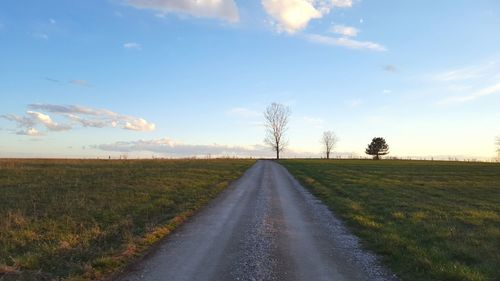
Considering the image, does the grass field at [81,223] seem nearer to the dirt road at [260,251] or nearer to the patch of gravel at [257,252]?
the dirt road at [260,251]

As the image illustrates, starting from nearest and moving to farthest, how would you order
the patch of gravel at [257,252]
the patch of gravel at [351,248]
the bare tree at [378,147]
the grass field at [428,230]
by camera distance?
the patch of gravel at [257,252]
the patch of gravel at [351,248]
the grass field at [428,230]
the bare tree at [378,147]

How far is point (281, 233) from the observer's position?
45.6ft

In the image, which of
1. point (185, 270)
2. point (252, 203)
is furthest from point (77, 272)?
point (252, 203)

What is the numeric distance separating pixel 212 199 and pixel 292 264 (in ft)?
43.2

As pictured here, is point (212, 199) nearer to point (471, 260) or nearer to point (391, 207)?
point (391, 207)

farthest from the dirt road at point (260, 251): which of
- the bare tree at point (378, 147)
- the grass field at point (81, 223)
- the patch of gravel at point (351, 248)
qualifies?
the bare tree at point (378, 147)

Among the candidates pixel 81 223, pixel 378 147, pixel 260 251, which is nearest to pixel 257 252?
pixel 260 251

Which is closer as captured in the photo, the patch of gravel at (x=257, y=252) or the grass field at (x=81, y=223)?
the patch of gravel at (x=257, y=252)

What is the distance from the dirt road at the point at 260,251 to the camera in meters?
9.26

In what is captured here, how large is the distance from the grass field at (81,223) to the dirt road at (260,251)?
0.86 m

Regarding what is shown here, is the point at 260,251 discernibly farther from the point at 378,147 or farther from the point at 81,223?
the point at 378,147

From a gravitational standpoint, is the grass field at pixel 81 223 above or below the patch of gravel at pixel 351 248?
above

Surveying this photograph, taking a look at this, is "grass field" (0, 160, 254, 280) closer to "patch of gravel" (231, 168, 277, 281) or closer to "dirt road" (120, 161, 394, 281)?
"dirt road" (120, 161, 394, 281)

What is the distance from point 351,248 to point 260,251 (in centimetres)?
266
